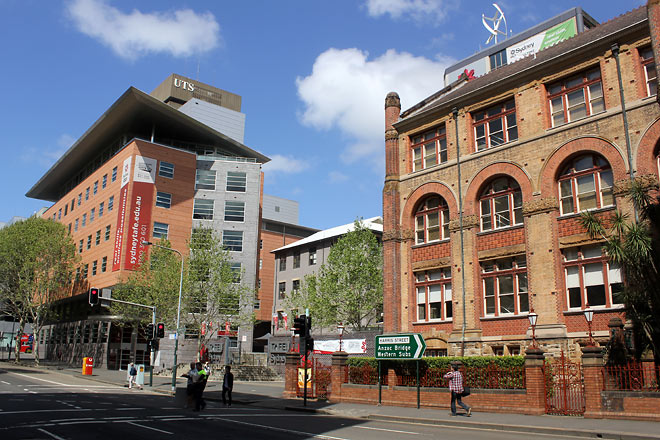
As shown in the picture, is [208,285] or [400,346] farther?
[208,285]

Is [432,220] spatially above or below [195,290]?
above

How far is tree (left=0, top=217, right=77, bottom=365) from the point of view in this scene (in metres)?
58.6

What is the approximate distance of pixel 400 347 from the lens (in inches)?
964

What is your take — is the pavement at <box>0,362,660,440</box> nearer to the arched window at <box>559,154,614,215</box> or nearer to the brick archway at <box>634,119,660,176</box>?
the arched window at <box>559,154,614,215</box>

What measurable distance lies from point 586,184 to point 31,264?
2158 inches

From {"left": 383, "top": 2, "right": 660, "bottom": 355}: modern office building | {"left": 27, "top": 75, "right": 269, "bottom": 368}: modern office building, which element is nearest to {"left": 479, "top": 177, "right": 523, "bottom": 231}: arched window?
{"left": 383, "top": 2, "right": 660, "bottom": 355}: modern office building

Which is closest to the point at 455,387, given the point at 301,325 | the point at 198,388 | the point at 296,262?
the point at 301,325

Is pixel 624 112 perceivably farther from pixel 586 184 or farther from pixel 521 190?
pixel 521 190

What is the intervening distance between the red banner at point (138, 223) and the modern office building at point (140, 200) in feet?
0.34

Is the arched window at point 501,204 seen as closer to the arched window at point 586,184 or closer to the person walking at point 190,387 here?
the arched window at point 586,184

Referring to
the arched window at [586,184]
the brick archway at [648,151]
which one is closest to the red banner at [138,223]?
the arched window at [586,184]

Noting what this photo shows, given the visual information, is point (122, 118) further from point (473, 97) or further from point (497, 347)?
point (497, 347)

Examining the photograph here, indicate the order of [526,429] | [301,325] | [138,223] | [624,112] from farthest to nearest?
[138,223] < [624,112] < [301,325] < [526,429]

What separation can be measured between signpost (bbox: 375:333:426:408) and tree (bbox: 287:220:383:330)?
22.4 m
